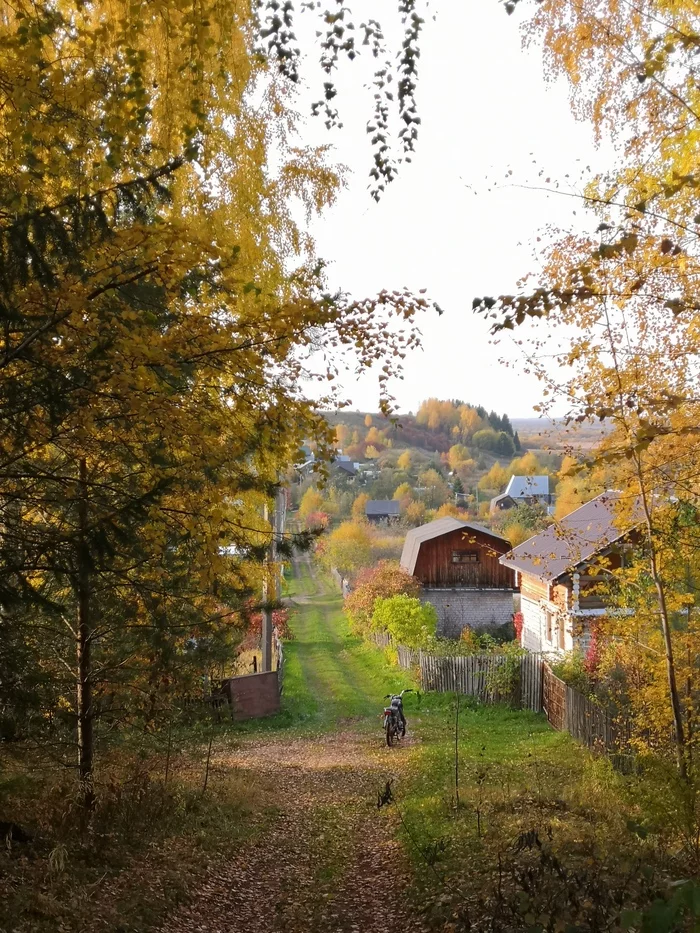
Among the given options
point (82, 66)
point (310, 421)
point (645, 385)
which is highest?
point (82, 66)

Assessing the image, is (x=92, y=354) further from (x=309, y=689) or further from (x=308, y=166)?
(x=309, y=689)

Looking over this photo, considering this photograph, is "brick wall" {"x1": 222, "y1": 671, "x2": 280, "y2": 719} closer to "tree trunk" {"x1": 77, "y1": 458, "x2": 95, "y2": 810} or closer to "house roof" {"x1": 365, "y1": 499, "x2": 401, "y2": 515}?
"tree trunk" {"x1": 77, "y1": 458, "x2": 95, "y2": 810}

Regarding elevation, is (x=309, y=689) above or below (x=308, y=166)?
below

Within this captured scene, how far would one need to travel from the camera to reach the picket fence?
1420 centimetres

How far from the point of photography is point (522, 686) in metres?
19.8

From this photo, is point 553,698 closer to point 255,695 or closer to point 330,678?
point 255,695

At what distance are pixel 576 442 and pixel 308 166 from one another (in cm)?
522

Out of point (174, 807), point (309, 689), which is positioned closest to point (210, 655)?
point (174, 807)

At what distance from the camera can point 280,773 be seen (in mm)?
13352

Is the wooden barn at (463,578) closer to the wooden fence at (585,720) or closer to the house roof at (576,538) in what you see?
the house roof at (576,538)

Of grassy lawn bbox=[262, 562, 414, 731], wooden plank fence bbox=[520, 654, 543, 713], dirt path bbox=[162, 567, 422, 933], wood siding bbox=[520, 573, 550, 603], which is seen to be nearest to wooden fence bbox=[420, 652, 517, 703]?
wooden plank fence bbox=[520, 654, 543, 713]

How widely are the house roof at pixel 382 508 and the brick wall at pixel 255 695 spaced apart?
139 ft

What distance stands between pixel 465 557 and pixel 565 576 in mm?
13577

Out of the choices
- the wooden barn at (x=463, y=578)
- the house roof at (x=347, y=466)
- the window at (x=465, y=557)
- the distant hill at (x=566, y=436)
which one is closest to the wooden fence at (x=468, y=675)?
the wooden barn at (x=463, y=578)
